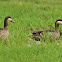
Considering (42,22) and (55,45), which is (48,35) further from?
(42,22)

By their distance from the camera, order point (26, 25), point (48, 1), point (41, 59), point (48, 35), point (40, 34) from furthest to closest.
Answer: point (48, 1) < point (26, 25) < point (40, 34) < point (48, 35) < point (41, 59)

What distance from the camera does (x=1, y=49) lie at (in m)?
5.54

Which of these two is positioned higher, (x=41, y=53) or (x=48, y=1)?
(x=48, y=1)

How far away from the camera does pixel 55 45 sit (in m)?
5.89

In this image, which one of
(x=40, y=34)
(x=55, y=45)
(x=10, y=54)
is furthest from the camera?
(x=40, y=34)

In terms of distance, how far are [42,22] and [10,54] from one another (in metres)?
4.03

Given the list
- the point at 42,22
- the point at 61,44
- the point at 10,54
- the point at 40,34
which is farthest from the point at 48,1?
the point at 10,54

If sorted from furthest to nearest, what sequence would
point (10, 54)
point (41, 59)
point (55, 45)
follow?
point (55, 45)
point (10, 54)
point (41, 59)

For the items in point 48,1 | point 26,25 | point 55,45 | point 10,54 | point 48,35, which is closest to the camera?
point 10,54

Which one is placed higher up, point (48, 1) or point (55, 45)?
point (48, 1)

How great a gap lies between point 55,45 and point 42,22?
330 centimetres

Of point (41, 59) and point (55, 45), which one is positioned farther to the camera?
point (55, 45)

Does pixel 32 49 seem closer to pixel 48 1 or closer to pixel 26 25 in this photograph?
pixel 26 25

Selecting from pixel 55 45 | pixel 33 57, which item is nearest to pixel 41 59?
pixel 33 57
